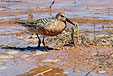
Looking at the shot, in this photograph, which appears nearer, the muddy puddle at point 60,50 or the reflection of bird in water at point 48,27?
the muddy puddle at point 60,50

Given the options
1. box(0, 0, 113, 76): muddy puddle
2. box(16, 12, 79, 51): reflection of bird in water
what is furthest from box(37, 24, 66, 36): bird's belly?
box(0, 0, 113, 76): muddy puddle

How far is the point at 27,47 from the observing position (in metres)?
7.97

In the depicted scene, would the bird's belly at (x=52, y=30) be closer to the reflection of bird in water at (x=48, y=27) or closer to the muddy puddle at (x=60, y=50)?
the reflection of bird in water at (x=48, y=27)

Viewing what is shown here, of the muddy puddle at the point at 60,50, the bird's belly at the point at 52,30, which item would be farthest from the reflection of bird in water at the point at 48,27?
the muddy puddle at the point at 60,50

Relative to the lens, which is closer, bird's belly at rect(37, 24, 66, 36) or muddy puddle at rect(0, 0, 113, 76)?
muddy puddle at rect(0, 0, 113, 76)

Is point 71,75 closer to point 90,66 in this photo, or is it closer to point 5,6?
point 90,66

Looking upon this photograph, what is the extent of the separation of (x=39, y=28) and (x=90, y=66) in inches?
92.4

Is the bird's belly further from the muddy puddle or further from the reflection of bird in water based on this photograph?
the muddy puddle

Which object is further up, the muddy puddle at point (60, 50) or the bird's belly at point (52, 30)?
the bird's belly at point (52, 30)

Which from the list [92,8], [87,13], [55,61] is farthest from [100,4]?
[55,61]

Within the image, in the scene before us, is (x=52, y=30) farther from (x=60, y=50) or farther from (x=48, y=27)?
(x=60, y=50)

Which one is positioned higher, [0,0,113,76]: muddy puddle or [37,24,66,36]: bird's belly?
[37,24,66,36]: bird's belly

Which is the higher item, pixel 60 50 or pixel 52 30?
pixel 52 30

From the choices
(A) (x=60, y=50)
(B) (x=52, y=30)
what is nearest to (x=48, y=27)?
(B) (x=52, y=30)
